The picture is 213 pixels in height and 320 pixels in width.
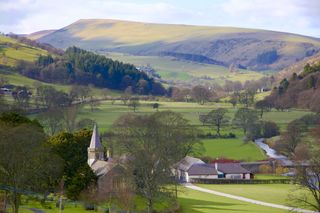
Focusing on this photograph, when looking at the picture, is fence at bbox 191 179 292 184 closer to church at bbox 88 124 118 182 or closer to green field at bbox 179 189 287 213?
green field at bbox 179 189 287 213

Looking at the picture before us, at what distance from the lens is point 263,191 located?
282ft

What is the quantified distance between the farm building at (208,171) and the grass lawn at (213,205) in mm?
20881

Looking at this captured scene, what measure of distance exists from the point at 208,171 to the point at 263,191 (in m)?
18.1

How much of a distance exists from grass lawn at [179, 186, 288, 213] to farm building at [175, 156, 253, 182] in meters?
20.9

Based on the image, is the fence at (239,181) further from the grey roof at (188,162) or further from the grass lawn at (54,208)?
the grass lawn at (54,208)

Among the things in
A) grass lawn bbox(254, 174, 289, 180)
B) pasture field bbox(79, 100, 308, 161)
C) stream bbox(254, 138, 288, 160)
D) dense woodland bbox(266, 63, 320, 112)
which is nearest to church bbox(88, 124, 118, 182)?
grass lawn bbox(254, 174, 289, 180)

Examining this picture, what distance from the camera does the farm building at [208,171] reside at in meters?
102

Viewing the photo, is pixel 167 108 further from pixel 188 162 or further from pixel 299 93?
pixel 188 162

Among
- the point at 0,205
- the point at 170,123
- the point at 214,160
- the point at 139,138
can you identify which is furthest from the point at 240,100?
the point at 0,205

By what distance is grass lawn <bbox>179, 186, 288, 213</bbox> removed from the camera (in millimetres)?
66188

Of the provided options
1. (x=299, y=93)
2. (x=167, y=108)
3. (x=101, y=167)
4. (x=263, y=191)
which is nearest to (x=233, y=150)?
(x=263, y=191)

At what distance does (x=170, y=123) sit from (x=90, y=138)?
11.9m

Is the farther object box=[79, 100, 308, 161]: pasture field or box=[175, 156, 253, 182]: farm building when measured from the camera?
box=[79, 100, 308, 161]: pasture field

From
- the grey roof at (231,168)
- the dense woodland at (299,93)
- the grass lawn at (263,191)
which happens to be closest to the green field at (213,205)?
the grass lawn at (263,191)
